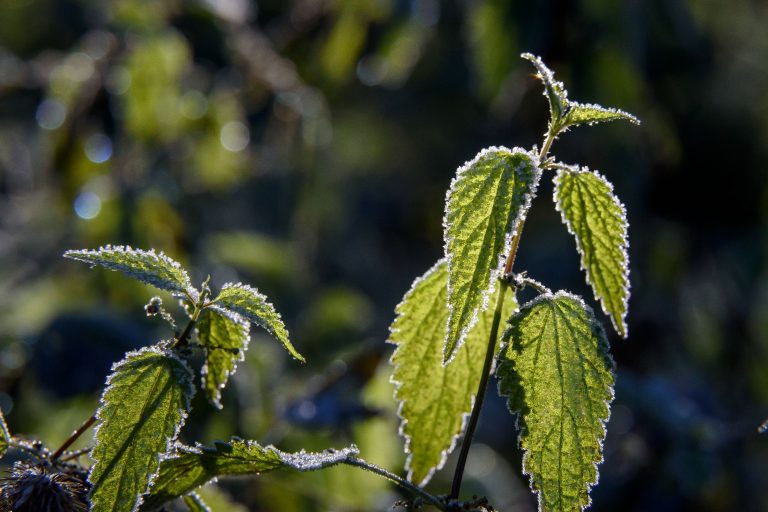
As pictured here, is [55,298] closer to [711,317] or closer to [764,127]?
[711,317]

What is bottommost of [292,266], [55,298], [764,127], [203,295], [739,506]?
[203,295]

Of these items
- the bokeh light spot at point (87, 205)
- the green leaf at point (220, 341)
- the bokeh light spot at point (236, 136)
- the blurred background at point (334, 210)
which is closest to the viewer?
the green leaf at point (220, 341)

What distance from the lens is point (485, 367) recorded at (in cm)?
74

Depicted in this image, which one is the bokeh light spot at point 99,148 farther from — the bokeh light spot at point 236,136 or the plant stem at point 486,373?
the plant stem at point 486,373

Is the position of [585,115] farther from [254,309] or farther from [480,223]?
[254,309]

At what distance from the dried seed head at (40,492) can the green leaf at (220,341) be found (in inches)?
5.5

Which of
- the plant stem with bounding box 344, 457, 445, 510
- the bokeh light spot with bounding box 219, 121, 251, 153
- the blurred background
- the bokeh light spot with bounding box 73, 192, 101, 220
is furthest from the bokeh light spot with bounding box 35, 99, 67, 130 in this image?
the plant stem with bounding box 344, 457, 445, 510

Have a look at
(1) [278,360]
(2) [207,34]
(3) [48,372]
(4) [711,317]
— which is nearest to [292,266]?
(1) [278,360]

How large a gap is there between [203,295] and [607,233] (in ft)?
1.18

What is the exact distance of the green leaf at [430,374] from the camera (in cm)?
81

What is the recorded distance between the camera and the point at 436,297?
81 cm

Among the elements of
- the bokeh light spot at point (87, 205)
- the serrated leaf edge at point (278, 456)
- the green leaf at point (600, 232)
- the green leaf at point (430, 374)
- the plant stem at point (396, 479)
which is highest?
the bokeh light spot at point (87, 205)

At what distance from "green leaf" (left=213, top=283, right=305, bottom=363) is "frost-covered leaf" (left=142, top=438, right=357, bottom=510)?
9 centimetres

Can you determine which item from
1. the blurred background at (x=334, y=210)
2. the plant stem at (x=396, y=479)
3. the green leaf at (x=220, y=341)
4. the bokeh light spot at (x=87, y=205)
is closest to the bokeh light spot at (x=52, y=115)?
the blurred background at (x=334, y=210)
